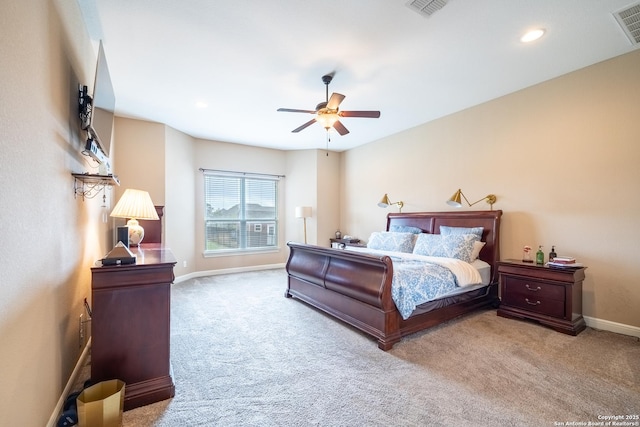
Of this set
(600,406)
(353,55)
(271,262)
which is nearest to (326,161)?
(271,262)

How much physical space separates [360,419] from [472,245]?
2.79m

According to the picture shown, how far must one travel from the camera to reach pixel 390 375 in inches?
86.0

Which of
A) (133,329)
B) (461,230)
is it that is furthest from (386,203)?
(133,329)

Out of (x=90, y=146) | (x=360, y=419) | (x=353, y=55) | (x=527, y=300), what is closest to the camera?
(x=360, y=419)

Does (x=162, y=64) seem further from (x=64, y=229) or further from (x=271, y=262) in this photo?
(x=271, y=262)

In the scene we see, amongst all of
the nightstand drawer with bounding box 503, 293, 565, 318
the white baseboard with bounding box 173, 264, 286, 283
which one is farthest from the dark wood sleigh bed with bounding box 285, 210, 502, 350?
the white baseboard with bounding box 173, 264, 286, 283

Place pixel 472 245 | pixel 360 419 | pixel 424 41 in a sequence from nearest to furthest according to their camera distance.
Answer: pixel 360 419 → pixel 424 41 → pixel 472 245

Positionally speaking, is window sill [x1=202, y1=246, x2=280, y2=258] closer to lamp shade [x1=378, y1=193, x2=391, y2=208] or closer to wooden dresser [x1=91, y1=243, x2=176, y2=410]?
lamp shade [x1=378, y1=193, x2=391, y2=208]

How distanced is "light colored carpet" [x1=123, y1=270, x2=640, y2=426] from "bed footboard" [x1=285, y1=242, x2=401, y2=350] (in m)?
0.15

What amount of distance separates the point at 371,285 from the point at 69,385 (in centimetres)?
247

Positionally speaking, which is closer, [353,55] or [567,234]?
[353,55]

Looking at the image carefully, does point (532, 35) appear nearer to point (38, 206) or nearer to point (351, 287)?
point (351, 287)

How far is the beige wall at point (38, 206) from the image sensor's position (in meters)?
1.17

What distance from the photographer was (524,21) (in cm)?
234
